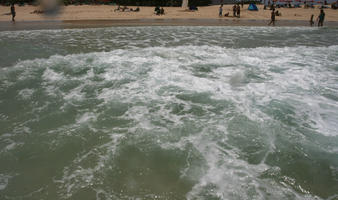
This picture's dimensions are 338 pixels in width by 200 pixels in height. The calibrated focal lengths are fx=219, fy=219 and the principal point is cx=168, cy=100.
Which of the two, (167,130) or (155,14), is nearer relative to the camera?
(167,130)

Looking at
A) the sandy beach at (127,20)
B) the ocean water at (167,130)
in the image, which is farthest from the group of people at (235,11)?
the ocean water at (167,130)

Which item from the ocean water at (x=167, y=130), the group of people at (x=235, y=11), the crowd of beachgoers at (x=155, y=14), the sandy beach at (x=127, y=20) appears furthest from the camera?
the group of people at (x=235, y=11)

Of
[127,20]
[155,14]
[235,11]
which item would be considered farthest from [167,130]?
[235,11]

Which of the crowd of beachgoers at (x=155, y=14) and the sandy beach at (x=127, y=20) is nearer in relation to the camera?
the sandy beach at (x=127, y=20)

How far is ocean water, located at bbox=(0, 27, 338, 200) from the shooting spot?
3281 millimetres

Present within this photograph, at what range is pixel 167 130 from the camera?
4691 millimetres

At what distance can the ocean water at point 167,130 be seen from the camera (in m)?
3.28

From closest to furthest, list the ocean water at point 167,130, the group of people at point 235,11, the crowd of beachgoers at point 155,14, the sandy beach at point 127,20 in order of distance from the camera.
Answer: the ocean water at point 167,130, the sandy beach at point 127,20, the crowd of beachgoers at point 155,14, the group of people at point 235,11

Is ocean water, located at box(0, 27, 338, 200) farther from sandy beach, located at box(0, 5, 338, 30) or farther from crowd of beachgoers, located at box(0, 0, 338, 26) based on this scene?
crowd of beachgoers, located at box(0, 0, 338, 26)

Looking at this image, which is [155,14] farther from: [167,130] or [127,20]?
[167,130]

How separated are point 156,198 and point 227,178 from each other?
117 cm

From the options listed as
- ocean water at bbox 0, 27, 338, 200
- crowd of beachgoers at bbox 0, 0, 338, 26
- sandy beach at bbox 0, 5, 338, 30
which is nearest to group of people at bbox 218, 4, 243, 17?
crowd of beachgoers at bbox 0, 0, 338, 26

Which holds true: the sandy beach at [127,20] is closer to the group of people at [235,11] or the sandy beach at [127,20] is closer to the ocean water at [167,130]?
the group of people at [235,11]

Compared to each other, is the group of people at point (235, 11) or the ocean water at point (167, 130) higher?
the group of people at point (235, 11)
